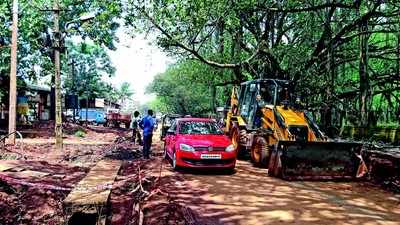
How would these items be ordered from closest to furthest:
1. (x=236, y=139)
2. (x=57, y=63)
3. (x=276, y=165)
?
(x=276, y=165) < (x=236, y=139) < (x=57, y=63)

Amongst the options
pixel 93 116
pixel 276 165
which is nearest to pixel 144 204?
pixel 276 165

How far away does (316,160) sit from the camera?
13109 mm

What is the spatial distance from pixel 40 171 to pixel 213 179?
4.80 meters

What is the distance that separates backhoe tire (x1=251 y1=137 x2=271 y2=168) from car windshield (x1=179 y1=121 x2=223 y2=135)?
4.79ft

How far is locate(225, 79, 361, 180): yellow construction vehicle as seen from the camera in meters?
13.0

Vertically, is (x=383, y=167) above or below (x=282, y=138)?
below

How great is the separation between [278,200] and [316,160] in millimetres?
3762

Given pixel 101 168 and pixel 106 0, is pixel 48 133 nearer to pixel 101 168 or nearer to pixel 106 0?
pixel 106 0

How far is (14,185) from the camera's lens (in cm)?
1045

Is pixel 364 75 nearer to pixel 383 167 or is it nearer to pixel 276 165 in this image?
pixel 383 167

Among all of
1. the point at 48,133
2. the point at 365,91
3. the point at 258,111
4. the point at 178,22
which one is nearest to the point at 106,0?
the point at 178,22

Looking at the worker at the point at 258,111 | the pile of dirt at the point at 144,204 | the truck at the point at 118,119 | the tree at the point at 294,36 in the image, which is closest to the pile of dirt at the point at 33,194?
the pile of dirt at the point at 144,204

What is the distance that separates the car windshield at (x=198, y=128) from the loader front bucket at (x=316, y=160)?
2.56 metres

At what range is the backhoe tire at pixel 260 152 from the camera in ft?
49.5
